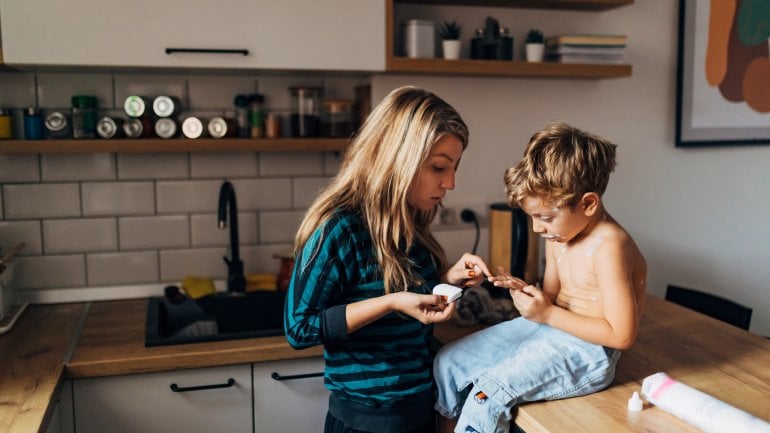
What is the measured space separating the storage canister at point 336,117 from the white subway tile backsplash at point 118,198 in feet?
1.94

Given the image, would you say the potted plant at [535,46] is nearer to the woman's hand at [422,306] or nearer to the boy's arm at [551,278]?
the boy's arm at [551,278]

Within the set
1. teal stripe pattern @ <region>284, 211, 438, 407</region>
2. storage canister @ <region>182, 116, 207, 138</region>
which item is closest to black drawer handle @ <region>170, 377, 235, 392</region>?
teal stripe pattern @ <region>284, 211, 438, 407</region>

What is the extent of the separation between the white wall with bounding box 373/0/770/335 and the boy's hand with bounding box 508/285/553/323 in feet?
3.48

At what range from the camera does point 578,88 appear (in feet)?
8.46

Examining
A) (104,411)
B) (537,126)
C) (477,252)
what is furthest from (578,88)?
(104,411)

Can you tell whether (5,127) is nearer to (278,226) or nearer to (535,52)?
(278,226)

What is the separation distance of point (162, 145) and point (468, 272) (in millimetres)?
1029

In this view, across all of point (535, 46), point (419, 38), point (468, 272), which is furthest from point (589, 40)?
point (468, 272)

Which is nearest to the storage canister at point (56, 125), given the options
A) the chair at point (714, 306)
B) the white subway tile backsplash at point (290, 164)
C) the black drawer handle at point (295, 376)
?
the white subway tile backsplash at point (290, 164)

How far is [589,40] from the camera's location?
237 centimetres

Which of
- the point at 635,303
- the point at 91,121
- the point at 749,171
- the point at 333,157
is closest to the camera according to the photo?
the point at 635,303

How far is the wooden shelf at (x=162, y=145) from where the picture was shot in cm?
203

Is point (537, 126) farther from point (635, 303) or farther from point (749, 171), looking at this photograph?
point (635, 303)

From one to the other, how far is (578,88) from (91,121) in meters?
1.62
